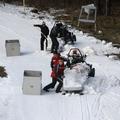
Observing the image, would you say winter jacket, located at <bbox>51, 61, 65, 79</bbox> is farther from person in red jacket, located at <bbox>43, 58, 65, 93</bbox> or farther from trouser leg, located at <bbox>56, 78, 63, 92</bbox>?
trouser leg, located at <bbox>56, 78, 63, 92</bbox>

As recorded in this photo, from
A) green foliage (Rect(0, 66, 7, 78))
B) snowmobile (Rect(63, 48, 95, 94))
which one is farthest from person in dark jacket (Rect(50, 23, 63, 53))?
snowmobile (Rect(63, 48, 95, 94))

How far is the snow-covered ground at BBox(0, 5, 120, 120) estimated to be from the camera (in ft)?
51.9

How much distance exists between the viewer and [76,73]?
58.9ft

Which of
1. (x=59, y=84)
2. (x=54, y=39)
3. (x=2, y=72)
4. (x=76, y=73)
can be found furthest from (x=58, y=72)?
(x=54, y=39)

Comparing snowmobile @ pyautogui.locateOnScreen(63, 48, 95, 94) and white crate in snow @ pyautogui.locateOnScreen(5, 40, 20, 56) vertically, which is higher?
white crate in snow @ pyautogui.locateOnScreen(5, 40, 20, 56)

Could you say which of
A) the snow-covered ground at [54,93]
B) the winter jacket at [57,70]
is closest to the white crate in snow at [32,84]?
the snow-covered ground at [54,93]

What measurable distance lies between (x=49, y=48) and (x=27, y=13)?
12086 millimetres

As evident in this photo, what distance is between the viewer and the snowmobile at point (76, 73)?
1745 centimetres

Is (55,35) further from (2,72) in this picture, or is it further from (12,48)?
(2,72)

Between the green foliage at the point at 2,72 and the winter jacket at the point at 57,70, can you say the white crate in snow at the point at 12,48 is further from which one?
the winter jacket at the point at 57,70

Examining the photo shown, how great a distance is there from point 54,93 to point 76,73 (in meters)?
1.16

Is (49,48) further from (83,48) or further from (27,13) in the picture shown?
(27,13)

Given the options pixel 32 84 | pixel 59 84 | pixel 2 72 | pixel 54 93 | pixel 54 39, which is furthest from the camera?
pixel 54 39

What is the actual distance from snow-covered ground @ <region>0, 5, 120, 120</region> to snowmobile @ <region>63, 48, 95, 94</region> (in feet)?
0.97
